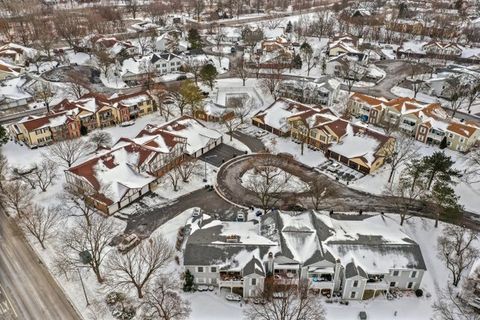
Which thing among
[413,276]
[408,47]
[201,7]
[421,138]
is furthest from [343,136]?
[201,7]

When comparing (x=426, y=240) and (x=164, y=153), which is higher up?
(x=164, y=153)

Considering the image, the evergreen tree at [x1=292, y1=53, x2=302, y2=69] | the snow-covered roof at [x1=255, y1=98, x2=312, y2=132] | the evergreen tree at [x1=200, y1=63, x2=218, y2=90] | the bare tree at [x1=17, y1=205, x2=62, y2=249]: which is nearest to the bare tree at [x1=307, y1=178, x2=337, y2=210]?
the snow-covered roof at [x1=255, y1=98, x2=312, y2=132]

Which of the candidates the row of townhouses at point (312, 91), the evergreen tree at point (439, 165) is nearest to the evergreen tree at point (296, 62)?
the row of townhouses at point (312, 91)

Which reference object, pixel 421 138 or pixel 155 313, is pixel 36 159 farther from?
pixel 421 138

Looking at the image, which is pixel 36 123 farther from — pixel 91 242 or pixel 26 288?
pixel 91 242

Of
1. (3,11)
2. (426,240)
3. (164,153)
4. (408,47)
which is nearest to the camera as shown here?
(426,240)

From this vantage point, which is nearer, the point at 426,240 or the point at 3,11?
the point at 426,240

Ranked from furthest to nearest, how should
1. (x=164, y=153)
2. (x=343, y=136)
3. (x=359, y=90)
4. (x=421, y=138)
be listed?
(x=359, y=90) → (x=421, y=138) → (x=343, y=136) → (x=164, y=153)
